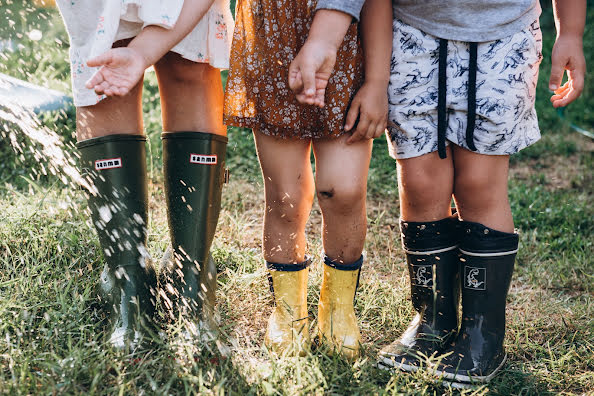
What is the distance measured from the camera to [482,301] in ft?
4.92

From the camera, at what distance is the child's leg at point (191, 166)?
154 cm

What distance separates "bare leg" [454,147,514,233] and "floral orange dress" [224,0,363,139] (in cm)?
32

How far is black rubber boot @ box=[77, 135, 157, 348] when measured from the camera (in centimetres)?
149

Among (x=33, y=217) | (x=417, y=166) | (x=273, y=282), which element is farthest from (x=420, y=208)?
(x=33, y=217)

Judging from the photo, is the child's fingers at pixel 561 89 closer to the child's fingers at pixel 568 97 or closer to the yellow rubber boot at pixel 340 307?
the child's fingers at pixel 568 97

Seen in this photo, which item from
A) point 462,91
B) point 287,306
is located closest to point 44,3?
point 287,306

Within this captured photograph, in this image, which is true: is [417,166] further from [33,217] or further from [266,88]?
[33,217]

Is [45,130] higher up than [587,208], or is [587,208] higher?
[45,130]

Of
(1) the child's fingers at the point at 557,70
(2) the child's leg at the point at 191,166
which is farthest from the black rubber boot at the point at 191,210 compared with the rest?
(1) the child's fingers at the point at 557,70

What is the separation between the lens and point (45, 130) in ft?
9.64

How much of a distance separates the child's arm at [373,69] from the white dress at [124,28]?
0.36 meters

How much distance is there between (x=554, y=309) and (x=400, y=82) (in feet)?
2.90

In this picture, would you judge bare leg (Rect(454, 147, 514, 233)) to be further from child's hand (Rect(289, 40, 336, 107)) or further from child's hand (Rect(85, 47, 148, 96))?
child's hand (Rect(85, 47, 148, 96))

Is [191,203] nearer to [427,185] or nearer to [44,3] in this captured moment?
[427,185]
